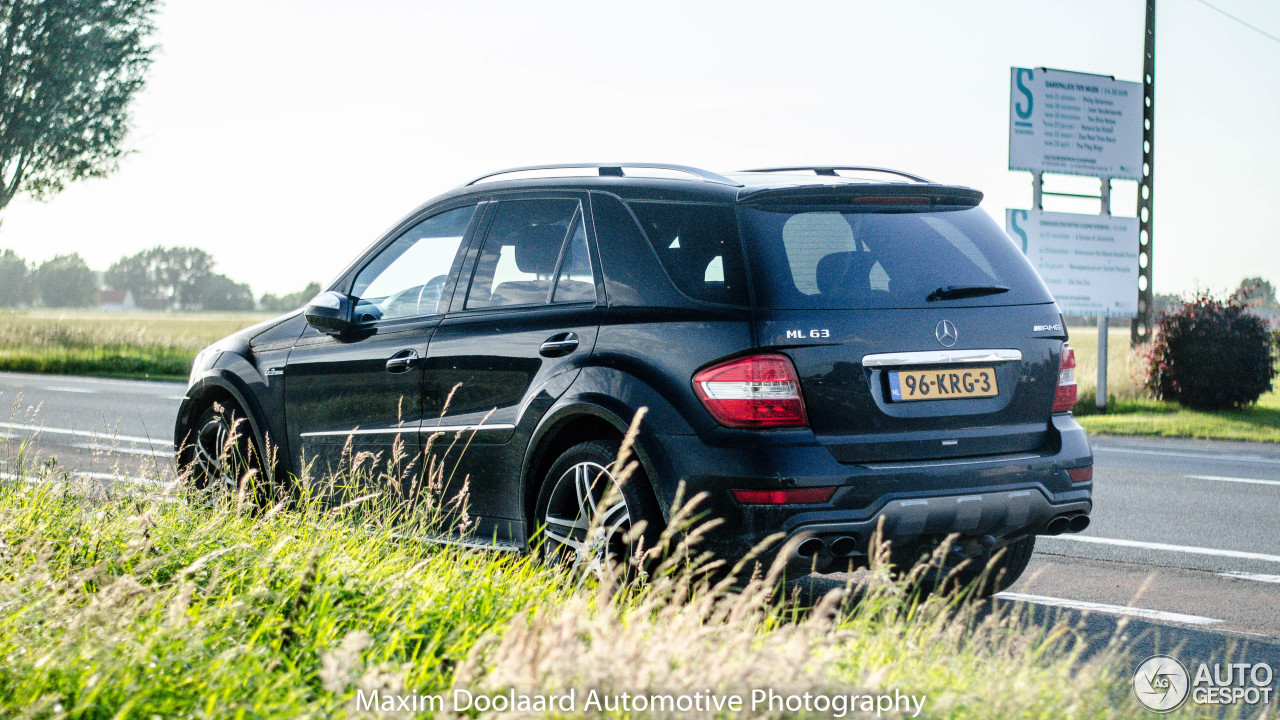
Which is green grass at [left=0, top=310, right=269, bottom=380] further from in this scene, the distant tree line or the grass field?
the distant tree line

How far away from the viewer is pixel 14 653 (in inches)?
124

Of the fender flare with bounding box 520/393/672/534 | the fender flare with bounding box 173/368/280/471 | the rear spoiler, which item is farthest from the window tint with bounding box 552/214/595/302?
the fender flare with bounding box 173/368/280/471

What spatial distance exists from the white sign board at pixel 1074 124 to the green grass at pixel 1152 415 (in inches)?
144

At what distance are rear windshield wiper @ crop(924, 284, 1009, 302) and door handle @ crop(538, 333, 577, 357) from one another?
54.4 inches

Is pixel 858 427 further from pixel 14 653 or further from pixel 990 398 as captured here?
pixel 14 653

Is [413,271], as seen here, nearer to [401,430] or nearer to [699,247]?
[401,430]

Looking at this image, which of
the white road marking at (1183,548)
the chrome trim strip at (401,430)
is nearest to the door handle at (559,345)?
the chrome trim strip at (401,430)

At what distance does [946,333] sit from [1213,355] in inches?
655

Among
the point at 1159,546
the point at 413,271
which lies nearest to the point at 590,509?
the point at 413,271

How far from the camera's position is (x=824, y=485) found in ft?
13.5

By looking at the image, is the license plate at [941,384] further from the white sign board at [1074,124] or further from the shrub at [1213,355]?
the white sign board at [1074,124]

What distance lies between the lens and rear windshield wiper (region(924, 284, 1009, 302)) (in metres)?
4.58

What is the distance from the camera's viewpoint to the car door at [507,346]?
15.7 ft

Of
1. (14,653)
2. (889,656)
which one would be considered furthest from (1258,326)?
(14,653)
